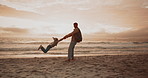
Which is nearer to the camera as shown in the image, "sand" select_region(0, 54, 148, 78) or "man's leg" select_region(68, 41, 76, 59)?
"sand" select_region(0, 54, 148, 78)

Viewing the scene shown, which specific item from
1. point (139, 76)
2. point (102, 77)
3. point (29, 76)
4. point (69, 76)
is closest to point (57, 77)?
point (69, 76)

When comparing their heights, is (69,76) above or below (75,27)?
below

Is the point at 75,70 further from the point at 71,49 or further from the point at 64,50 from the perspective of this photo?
the point at 64,50

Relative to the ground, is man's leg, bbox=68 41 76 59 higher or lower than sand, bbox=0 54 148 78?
higher

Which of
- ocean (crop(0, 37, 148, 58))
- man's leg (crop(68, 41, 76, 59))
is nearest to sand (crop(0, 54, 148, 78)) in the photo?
man's leg (crop(68, 41, 76, 59))

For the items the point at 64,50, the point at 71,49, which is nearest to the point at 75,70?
the point at 71,49

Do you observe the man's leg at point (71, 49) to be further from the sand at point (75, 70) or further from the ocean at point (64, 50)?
the ocean at point (64, 50)

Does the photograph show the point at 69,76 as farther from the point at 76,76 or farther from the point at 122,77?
the point at 122,77

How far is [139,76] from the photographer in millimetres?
5820

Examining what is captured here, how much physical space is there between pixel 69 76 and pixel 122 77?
1871mm

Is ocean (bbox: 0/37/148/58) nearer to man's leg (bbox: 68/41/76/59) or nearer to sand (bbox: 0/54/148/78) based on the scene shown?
man's leg (bbox: 68/41/76/59)

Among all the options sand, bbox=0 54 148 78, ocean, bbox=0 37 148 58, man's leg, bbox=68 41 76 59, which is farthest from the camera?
ocean, bbox=0 37 148 58

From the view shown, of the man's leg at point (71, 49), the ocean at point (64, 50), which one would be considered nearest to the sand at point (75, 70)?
the man's leg at point (71, 49)

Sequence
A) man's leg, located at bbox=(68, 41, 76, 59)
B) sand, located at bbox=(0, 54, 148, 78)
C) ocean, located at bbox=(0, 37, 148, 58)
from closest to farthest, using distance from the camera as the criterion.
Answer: sand, located at bbox=(0, 54, 148, 78), man's leg, located at bbox=(68, 41, 76, 59), ocean, located at bbox=(0, 37, 148, 58)
